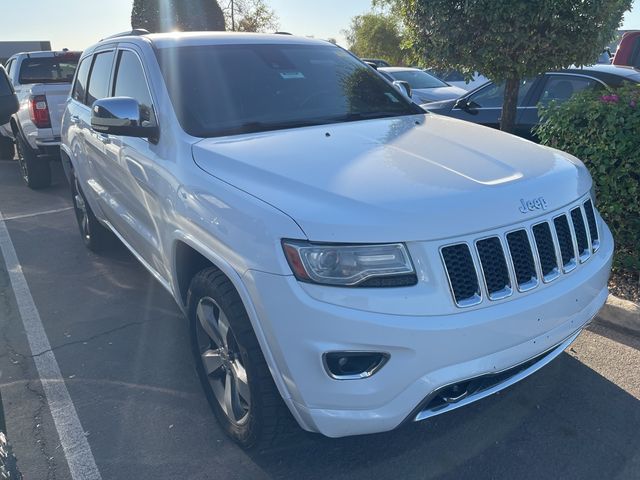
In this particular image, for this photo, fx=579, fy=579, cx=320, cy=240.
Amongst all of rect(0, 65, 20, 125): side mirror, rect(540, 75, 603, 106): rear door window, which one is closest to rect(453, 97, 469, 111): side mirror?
rect(540, 75, 603, 106): rear door window

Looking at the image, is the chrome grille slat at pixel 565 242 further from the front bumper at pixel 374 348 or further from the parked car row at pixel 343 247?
the front bumper at pixel 374 348

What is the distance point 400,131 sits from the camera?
10.4 ft

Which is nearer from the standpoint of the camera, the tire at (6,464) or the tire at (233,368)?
the tire at (6,464)

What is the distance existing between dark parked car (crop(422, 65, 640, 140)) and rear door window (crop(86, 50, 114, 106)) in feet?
12.3

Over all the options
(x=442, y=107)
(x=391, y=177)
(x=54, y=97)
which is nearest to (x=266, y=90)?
(x=391, y=177)

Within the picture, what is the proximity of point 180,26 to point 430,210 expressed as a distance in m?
19.4

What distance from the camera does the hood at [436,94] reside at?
11.1 m

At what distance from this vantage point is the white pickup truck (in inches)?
299

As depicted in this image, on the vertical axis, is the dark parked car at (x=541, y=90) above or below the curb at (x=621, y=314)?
above

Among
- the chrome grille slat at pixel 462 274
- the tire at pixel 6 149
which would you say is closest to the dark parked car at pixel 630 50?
the chrome grille slat at pixel 462 274

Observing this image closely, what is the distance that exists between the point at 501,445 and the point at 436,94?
31.5 ft

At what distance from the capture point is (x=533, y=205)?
7.73ft

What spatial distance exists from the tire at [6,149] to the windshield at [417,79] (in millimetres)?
7952

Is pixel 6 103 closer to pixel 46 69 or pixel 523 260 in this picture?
pixel 523 260
